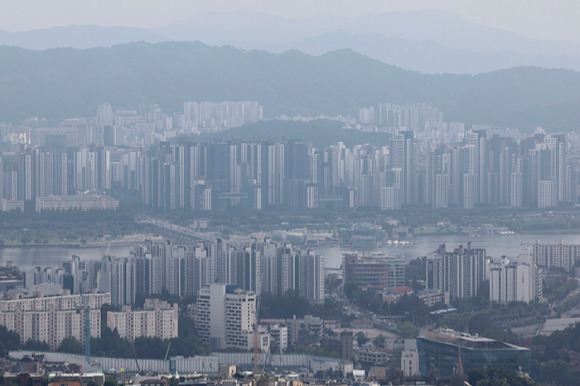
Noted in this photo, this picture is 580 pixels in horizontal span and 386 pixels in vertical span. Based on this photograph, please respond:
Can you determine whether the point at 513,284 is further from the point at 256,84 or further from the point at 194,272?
the point at 256,84

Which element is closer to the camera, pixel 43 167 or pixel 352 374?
pixel 352 374

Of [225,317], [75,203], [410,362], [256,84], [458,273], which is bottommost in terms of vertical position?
[410,362]

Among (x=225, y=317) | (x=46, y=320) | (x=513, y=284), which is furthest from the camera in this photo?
(x=513, y=284)

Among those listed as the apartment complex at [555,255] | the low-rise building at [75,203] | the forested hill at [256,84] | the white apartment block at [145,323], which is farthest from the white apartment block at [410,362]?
the forested hill at [256,84]

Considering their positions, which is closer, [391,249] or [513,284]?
[513,284]

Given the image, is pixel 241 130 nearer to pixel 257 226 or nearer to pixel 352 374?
pixel 257 226

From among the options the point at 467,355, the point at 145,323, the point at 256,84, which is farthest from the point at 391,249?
the point at 256,84

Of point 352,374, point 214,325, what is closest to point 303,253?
point 214,325
